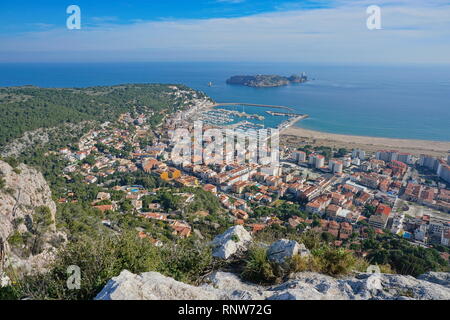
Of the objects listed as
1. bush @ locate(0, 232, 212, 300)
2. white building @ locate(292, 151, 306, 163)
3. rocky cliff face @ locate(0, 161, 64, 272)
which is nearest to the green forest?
rocky cliff face @ locate(0, 161, 64, 272)

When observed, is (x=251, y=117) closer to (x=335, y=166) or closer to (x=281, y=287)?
(x=335, y=166)

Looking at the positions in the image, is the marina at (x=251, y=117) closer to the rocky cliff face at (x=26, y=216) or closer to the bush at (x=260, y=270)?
the rocky cliff face at (x=26, y=216)

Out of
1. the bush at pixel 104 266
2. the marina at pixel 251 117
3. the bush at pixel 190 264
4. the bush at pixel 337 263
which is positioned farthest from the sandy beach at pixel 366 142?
the bush at pixel 104 266

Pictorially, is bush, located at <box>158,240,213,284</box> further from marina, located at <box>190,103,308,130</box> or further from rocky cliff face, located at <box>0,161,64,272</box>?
marina, located at <box>190,103,308,130</box>

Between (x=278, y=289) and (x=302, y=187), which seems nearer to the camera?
(x=278, y=289)

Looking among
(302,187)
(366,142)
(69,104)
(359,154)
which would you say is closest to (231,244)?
(302,187)
